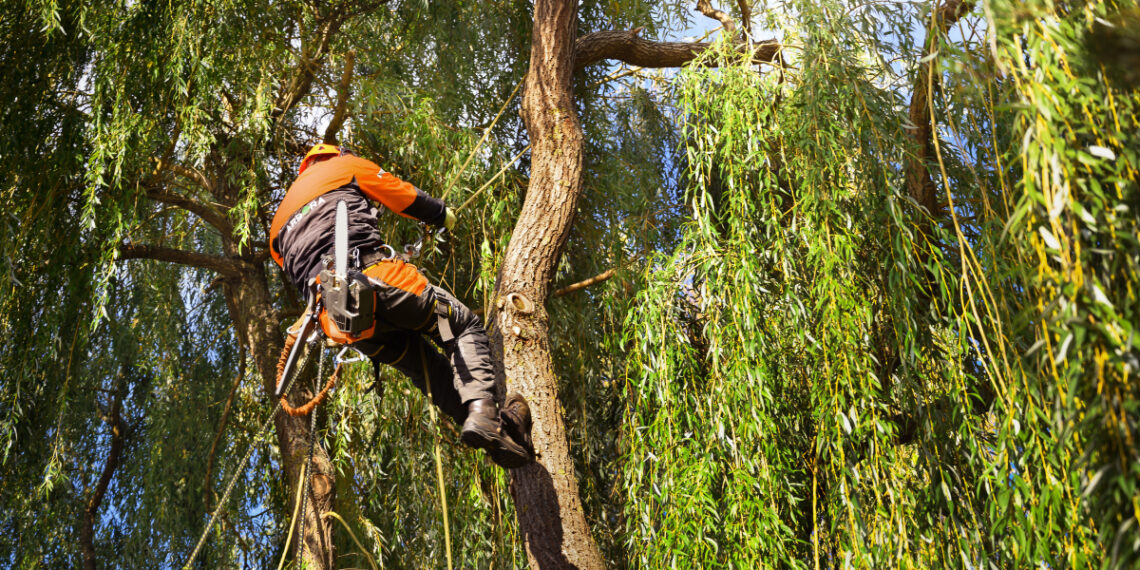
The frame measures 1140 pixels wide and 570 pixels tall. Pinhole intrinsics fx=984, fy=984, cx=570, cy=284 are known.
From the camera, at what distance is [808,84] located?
12.0 ft

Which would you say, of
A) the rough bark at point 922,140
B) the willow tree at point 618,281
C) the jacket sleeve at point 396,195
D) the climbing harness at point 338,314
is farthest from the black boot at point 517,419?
the rough bark at point 922,140

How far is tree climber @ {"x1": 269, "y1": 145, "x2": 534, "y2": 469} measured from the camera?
3.00 m

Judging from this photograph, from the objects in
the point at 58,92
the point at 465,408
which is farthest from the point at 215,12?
the point at 465,408

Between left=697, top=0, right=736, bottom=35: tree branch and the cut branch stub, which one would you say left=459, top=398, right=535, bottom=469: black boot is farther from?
left=697, top=0, right=736, bottom=35: tree branch

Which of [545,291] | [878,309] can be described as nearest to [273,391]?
[545,291]

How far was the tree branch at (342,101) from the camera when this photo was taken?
4.96m

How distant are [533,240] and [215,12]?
1937 mm

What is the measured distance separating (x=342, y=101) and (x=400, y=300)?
7.51 ft

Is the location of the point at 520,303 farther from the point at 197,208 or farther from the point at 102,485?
the point at 102,485

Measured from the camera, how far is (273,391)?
516 centimetres

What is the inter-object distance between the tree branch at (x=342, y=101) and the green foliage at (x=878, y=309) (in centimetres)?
188

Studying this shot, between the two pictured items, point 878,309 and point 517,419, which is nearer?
point 517,419

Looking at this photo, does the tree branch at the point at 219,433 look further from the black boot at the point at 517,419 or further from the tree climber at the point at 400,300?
the black boot at the point at 517,419

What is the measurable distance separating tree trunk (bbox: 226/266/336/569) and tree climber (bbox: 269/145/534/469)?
5.55ft
